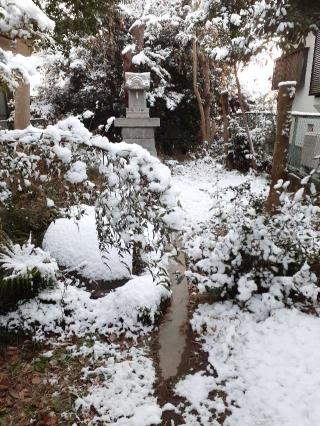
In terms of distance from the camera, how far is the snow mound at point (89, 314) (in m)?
3.16

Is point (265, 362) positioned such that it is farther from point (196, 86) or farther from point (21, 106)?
point (196, 86)

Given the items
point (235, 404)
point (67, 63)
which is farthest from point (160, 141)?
point (235, 404)

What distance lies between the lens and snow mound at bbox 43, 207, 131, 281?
3.92m

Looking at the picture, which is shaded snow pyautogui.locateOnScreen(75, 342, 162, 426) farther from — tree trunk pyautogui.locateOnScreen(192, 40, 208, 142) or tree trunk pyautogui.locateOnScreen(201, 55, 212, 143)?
tree trunk pyautogui.locateOnScreen(201, 55, 212, 143)

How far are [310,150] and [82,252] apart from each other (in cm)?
454

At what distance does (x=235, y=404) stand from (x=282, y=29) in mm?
3065

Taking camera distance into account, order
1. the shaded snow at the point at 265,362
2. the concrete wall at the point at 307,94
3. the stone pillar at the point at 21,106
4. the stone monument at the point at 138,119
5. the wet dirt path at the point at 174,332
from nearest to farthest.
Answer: the shaded snow at the point at 265,362
the wet dirt path at the point at 174,332
the stone pillar at the point at 21,106
the stone monument at the point at 138,119
the concrete wall at the point at 307,94

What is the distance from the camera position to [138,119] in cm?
682

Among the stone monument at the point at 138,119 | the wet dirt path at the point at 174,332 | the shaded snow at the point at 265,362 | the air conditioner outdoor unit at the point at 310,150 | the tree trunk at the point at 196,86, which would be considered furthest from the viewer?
the tree trunk at the point at 196,86

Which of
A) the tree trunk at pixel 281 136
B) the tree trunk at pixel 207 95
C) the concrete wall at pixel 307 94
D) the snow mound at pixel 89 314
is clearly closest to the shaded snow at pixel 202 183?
the tree trunk at pixel 207 95

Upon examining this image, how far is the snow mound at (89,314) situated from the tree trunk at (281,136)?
159 cm

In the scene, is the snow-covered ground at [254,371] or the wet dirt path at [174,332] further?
the wet dirt path at [174,332]

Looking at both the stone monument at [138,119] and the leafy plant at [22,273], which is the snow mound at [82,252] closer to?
the leafy plant at [22,273]

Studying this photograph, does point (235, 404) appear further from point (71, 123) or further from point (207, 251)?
point (71, 123)
